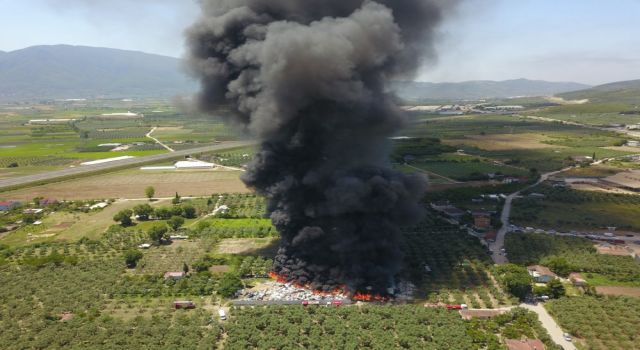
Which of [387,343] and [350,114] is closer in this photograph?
[387,343]

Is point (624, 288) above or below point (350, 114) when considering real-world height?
below

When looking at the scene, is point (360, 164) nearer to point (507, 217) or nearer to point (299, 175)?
point (299, 175)

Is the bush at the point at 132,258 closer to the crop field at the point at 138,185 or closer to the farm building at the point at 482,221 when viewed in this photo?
the crop field at the point at 138,185

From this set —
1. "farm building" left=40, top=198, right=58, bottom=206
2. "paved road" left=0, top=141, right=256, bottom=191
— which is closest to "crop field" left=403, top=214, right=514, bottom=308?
"paved road" left=0, top=141, right=256, bottom=191

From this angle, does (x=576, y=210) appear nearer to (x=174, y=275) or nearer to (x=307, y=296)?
(x=307, y=296)

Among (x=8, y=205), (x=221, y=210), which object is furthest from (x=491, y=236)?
(x=8, y=205)

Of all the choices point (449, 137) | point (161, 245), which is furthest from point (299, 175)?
point (449, 137)

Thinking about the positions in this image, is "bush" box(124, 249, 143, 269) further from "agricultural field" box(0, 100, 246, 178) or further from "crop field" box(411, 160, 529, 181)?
"crop field" box(411, 160, 529, 181)
